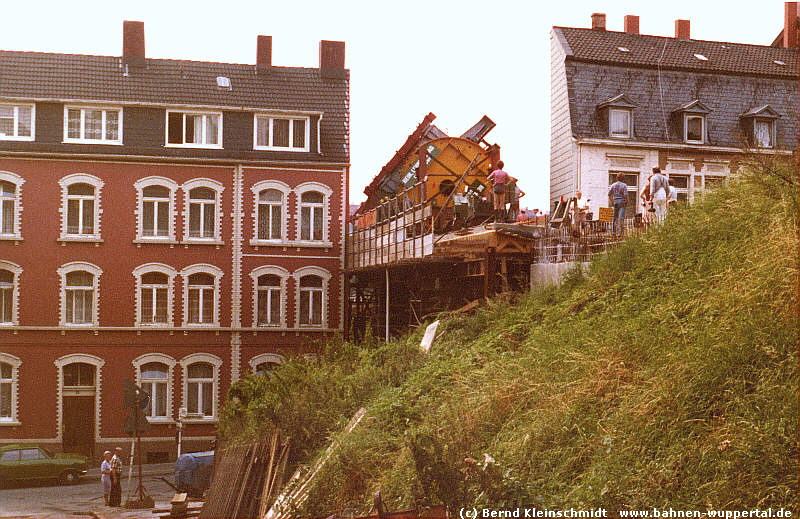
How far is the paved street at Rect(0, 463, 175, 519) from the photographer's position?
25748 millimetres

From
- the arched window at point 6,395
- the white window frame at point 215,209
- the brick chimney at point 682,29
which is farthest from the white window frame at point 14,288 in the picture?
the brick chimney at point 682,29

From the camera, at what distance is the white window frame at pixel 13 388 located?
34.8 meters

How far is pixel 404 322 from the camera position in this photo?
103 feet

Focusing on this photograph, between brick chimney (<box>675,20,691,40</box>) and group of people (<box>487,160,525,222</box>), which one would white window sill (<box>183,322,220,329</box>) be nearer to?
group of people (<box>487,160,525,222</box>)

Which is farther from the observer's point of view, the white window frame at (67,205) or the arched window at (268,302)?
the arched window at (268,302)

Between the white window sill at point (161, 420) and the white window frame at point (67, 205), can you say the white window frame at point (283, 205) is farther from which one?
the white window sill at point (161, 420)

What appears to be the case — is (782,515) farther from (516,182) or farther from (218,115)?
(218,115)

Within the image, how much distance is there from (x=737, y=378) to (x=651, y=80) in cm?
2808

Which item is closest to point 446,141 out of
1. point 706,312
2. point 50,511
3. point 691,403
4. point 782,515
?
point 50,511

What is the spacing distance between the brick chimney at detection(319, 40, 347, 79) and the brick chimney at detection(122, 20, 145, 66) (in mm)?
6898

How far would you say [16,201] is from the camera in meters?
35.7

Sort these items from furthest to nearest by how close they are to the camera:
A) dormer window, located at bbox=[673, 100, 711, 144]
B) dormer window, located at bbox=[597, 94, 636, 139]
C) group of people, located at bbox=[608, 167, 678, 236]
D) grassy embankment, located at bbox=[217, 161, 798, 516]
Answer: dormer window, located at bbox=[673, 100, 711, 144], dormer window, located at bbox=[597, 94, 636, 139], group of people, located at bbox=[608, 167, 678, 236], grassy embankment, located at bbox=[217, 161, 798, 516]

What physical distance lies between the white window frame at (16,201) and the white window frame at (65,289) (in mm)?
1971

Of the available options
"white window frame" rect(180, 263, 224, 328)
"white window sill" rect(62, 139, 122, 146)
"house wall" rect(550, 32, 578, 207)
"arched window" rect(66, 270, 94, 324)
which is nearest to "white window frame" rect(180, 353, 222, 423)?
"white window frame" rect(180, 263, 224, 328)
